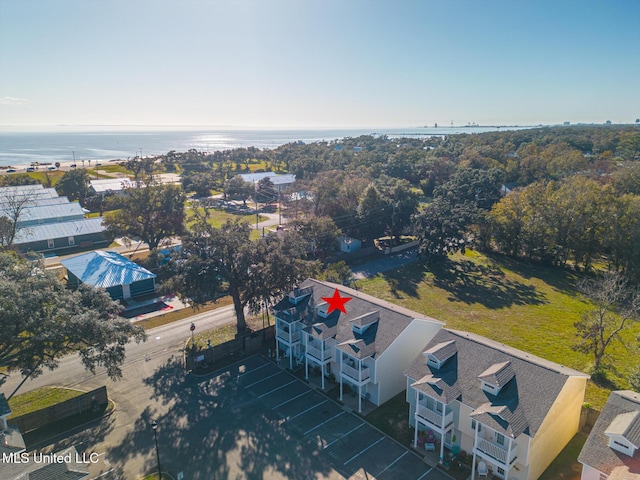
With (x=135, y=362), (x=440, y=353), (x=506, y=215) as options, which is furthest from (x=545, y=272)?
(x=135, y=362)

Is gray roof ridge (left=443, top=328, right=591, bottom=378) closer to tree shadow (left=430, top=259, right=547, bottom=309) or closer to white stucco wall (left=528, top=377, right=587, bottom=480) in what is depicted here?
white stucco wall (left=528, top=377, right=587, bottom=480)

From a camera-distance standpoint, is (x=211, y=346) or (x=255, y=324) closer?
(x=211, y=346)

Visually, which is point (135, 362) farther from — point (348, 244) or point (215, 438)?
point (348, 244)

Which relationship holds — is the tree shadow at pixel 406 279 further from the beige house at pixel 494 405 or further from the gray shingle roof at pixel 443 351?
the beige house at pixel 494 405

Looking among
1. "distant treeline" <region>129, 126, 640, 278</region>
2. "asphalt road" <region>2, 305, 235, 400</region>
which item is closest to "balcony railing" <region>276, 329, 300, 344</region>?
"asphalt road" <region>2, 305, 235, 400</region>

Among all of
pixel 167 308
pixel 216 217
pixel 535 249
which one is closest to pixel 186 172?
pixel 216 217

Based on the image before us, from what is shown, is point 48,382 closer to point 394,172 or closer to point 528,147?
point 394,172

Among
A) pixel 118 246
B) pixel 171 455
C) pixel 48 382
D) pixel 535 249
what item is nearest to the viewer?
pixel 171 455
